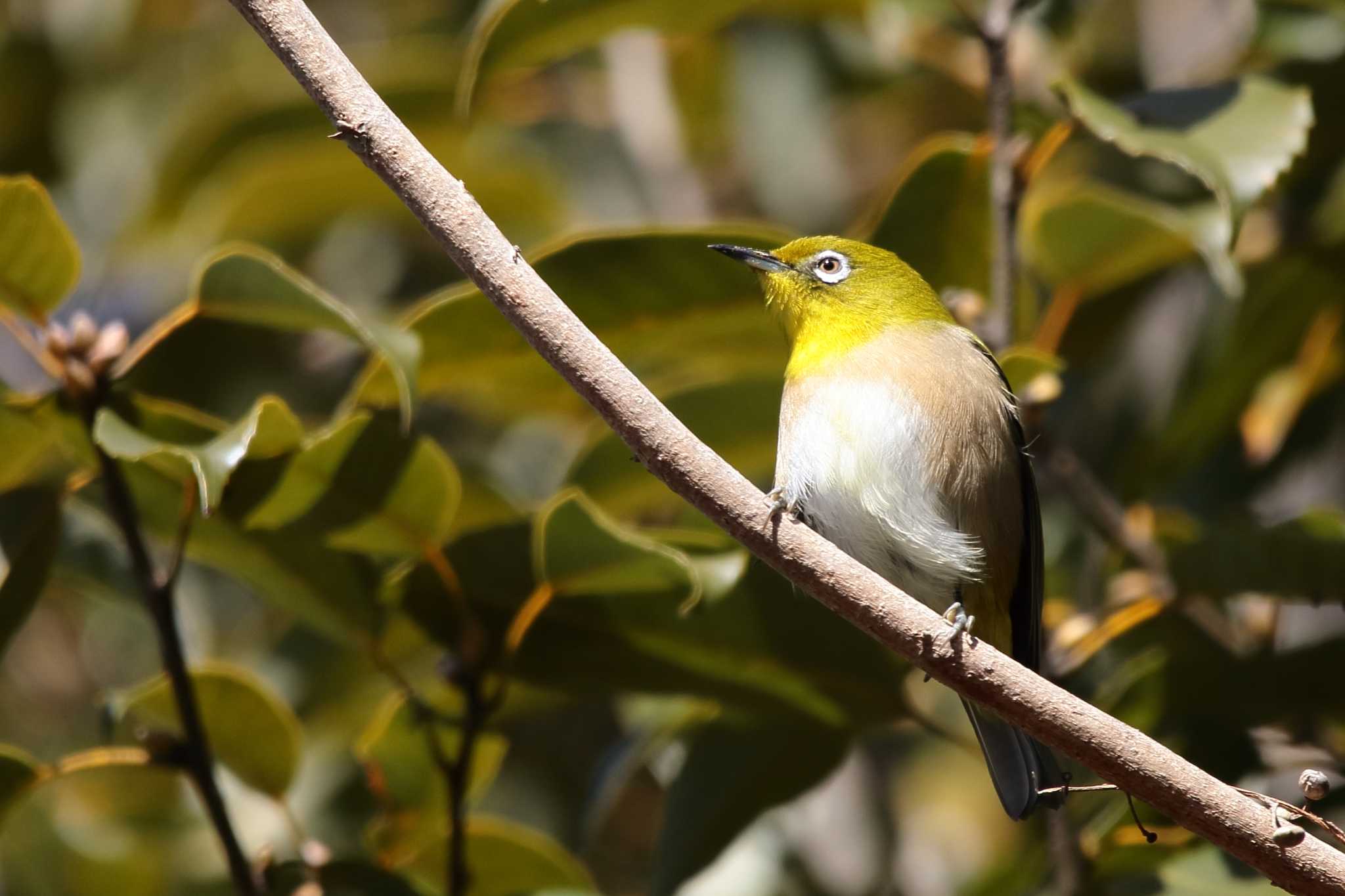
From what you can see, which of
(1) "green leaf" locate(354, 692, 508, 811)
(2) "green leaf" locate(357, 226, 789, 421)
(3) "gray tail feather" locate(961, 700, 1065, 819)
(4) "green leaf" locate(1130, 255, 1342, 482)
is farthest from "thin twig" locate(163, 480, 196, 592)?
(4) "green leaf" locate(1130, 255, 1342, 482)

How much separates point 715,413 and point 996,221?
0.80 m

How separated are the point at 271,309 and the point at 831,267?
1.36 meters

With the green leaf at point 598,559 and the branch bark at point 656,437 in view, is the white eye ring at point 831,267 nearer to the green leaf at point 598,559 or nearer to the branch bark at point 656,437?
the green leaf at point 598,559

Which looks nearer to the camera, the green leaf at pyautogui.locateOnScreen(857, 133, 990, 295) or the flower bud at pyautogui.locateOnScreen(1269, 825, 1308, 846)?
the flower bud at pyautogui.locateOnScreen(1269, 825, 1308, 846)

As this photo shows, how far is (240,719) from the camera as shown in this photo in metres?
3.27

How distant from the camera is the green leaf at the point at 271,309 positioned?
9.23ft

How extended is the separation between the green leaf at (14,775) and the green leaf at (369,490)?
2.13ft

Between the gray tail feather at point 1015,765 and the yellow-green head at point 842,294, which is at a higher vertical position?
the yellow-green head at point 842,294

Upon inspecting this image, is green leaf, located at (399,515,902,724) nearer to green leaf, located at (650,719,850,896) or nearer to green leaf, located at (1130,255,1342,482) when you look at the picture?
green leaf, located at (650,719,850,896)

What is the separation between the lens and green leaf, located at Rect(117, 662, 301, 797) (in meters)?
3.20

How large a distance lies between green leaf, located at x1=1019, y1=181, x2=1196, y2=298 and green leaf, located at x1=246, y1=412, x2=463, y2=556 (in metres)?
1.53

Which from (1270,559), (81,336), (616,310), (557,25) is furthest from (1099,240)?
(81,336)

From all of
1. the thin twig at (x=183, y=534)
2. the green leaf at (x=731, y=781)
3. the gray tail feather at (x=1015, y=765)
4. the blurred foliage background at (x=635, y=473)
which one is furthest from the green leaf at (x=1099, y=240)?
the thin twig at (x=183, y=534)

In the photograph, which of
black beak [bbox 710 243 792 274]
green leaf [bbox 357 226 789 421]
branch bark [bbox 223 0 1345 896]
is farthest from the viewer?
black beak [bbox 710 243 792 274]
